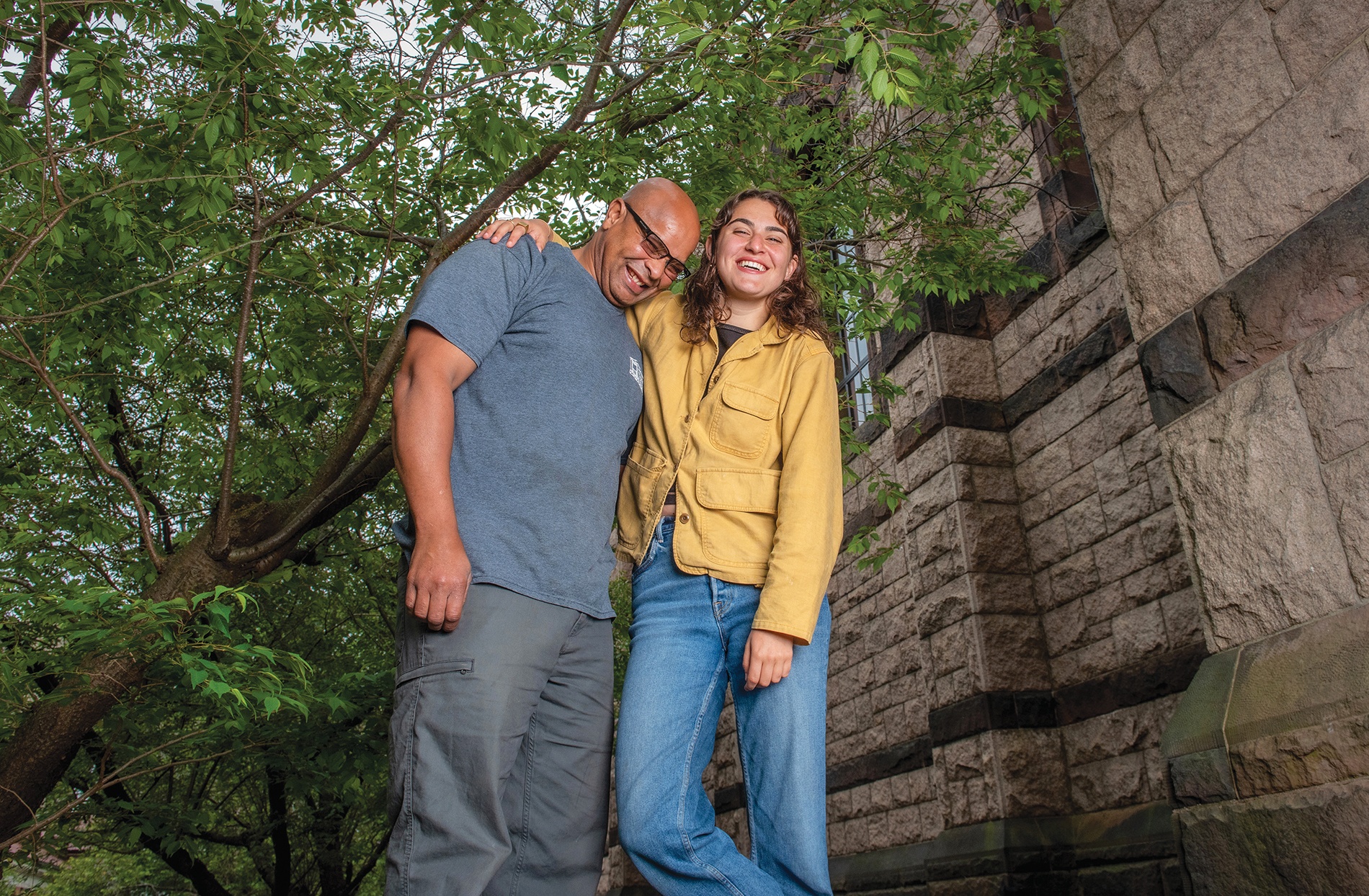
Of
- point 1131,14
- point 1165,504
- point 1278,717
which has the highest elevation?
point 1131,14

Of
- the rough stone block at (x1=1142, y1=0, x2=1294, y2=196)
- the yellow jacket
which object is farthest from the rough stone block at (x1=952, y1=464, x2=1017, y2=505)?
the yellow jacket

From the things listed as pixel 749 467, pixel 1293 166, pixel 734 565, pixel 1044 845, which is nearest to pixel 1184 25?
pixel 1293 166

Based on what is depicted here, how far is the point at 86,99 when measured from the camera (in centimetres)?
380

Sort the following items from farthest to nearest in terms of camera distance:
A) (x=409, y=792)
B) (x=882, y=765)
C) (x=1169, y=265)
Answer: (x=882, y=765)
(x=1169, y=265)
(x=409, y=792)

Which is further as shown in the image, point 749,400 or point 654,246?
point 654,246

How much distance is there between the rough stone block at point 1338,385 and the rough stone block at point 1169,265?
1.23ft

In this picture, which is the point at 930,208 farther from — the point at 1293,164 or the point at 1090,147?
the point at 1293,164

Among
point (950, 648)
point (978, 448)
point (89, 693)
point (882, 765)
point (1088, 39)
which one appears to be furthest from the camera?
point (882, 765)

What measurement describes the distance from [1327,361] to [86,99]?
4.42 m

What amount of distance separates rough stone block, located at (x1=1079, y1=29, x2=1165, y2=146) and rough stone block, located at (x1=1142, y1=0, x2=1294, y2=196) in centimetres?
6

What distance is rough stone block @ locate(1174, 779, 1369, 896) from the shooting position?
68.6 inches

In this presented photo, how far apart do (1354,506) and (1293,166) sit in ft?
2.81

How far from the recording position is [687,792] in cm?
210

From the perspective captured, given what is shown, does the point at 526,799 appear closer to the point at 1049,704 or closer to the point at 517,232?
the point at 517,232
